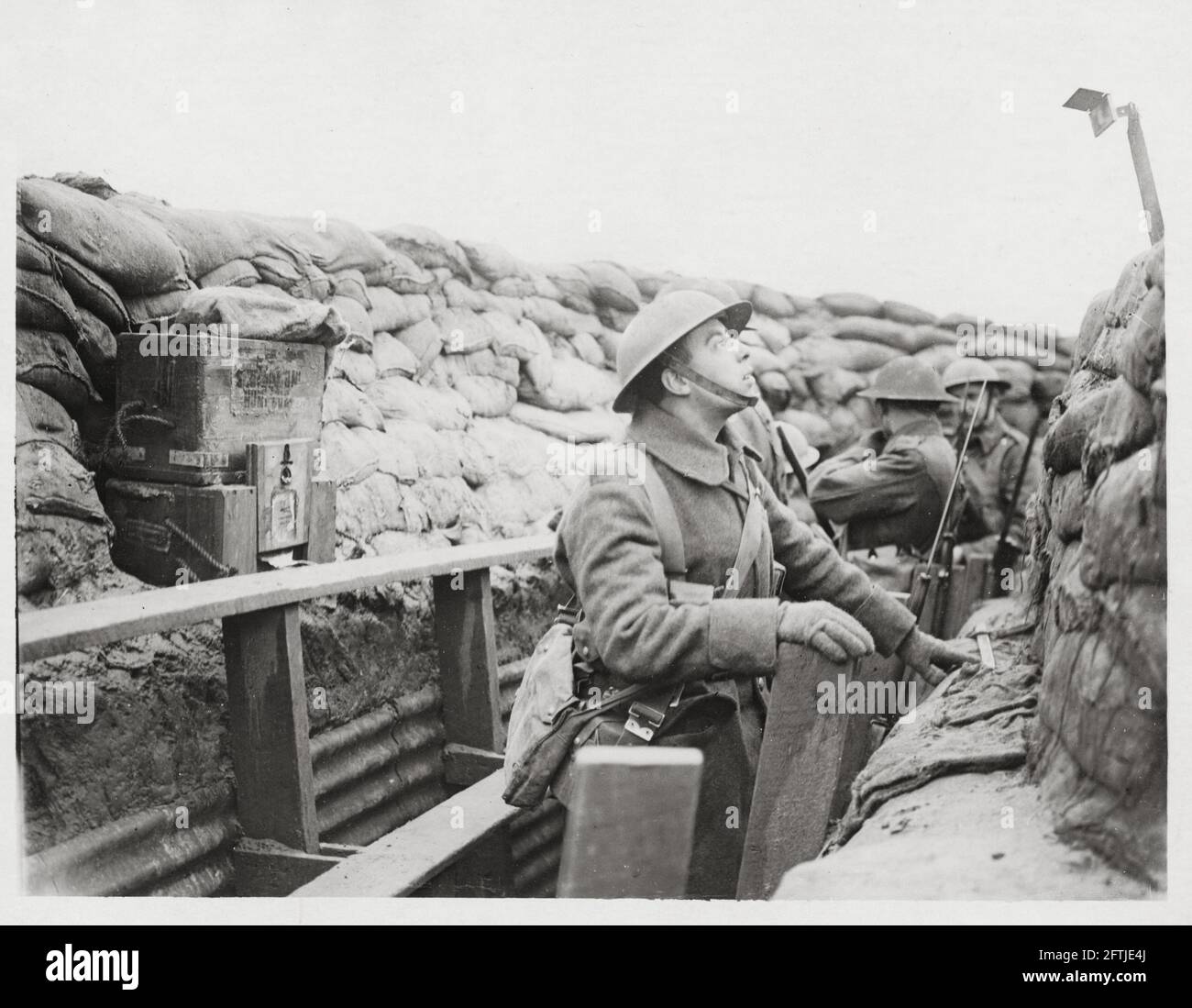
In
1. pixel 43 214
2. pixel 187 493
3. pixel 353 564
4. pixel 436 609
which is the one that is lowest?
pixel 436 609

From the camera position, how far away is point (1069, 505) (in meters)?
2.20

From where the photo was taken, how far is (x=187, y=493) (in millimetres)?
3043

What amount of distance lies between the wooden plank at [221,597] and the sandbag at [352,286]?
130 centimetres

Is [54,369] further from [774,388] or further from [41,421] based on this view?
[774,388]

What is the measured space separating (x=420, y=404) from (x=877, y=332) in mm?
4337

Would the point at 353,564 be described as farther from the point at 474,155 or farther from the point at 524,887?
the point at 474,155

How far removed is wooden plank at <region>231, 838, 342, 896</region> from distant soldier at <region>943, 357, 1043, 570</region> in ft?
12.0

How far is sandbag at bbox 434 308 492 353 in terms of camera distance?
5.06m

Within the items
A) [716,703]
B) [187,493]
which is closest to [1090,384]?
[716,703]

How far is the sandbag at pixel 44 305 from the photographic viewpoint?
112 inches

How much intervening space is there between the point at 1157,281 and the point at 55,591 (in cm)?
254

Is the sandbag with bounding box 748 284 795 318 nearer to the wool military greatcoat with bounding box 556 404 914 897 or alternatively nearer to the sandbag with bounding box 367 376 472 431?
the sandbag with bounding box 367 376 472 431

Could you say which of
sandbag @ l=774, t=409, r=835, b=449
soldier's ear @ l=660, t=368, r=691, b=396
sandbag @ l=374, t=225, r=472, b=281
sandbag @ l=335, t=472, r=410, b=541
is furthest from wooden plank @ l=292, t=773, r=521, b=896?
sandbag @ l=774, t=409, r=835, b=449
